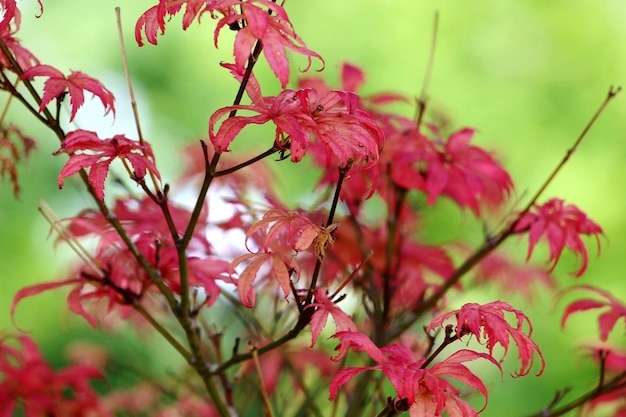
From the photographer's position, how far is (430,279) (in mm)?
1619

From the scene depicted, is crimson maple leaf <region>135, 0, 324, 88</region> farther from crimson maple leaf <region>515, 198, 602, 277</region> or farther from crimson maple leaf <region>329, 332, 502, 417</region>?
crimson maple leaf <region>515, 198, 602, 277</region>

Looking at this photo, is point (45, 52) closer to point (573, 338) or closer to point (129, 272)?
point (573, 338)

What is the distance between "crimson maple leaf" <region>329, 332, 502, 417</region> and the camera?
63 cm

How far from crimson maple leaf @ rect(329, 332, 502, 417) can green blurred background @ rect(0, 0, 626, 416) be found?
212cm

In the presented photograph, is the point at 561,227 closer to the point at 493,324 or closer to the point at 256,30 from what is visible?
the point at 493,324

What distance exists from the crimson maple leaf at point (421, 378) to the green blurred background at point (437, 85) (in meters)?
2.12

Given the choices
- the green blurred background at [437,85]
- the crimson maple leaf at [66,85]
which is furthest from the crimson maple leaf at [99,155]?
the green blurred background at [437,85]

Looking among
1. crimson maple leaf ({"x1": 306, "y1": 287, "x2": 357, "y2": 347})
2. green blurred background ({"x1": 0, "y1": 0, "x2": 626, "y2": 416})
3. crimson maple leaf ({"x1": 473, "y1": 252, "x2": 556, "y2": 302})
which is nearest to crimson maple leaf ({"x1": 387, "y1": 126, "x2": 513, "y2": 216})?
crimson maple leaf ({"x1": 306, "y1": 287, "x2": 357, "y2": 347})

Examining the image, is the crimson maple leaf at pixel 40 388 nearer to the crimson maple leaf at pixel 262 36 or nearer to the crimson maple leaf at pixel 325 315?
the crimson maple leaf at pixel 325 315

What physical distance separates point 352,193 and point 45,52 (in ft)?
8.04

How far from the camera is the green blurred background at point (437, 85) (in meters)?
2.84

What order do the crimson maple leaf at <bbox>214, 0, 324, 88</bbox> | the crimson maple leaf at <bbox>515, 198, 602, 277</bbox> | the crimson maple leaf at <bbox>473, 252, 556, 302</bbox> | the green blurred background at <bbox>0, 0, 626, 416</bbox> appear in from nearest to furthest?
1. the crimson maple leaf at <bbox>214, 0, 324, 88</bbox>
2. the crimson maple leaf at <bbox>515, 198, 602, 277</bbox>
3. the crimson maple leaf at <bbox>473, 252, 556, 302</bbox>
4. the green blurred background at <bbox>0, 0, 626, 416</bbox>

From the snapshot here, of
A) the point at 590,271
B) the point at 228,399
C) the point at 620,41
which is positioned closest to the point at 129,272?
the point at 228,399

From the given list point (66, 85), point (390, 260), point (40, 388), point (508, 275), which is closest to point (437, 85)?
point (508, 275)
